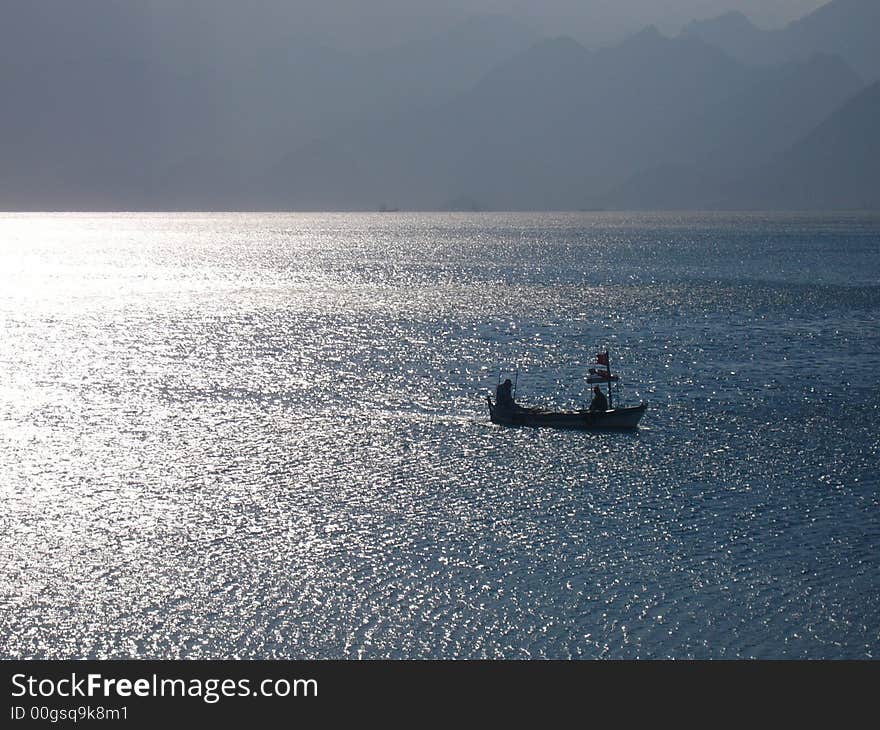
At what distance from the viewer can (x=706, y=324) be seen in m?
106

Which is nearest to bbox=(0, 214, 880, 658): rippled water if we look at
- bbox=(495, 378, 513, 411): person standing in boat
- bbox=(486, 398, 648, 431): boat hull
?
bbox=(486, 398, 648, 431): boat hull

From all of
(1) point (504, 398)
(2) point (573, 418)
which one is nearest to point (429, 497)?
(1) point (504, 398)

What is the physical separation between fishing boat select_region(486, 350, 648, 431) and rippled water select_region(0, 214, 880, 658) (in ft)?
2.95

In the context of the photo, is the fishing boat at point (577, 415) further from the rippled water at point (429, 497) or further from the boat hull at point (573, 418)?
the rippled water at point (429, 497)

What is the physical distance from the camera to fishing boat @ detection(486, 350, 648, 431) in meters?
60.6

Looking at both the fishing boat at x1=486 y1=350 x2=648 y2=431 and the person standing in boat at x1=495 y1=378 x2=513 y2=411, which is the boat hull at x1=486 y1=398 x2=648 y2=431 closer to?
the fishing boat at x1=486 y1=350 x2=648 y2=431

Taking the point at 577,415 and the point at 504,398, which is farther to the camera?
the point at 504,398

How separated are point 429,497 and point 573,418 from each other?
15.4m

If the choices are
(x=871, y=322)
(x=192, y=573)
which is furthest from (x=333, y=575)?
(x=871, y=322)

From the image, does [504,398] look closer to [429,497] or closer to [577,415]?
[577,415]

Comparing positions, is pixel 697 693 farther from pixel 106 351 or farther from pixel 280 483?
pixel 106 351

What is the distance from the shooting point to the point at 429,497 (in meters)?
48.2

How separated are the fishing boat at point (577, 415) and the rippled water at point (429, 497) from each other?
35.4 inches

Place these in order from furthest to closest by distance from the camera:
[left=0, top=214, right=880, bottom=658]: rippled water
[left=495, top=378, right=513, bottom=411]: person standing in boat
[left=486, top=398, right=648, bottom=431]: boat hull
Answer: [left=495, top=378, right=513, bottom=411]: person standing in boat → [left=486, top=398, right=648, bottom=431]: boat hull → [left=0, top=214, right=880, bottom=658]: rippled water
